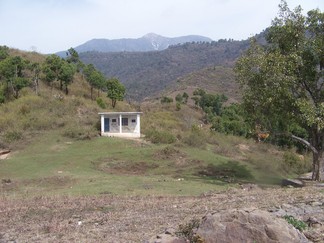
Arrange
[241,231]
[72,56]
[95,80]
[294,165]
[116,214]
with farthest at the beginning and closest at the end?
[72,56] → [95,80] → [294,165] → [116,214] → [241,231]

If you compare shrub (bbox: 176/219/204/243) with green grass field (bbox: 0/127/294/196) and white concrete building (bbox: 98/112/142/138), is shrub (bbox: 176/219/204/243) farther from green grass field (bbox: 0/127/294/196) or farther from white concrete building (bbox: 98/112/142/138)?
white concrete building (bbox: 98/112/142/138)

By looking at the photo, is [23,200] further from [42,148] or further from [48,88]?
[48,88]

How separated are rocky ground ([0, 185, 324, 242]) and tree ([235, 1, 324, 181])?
8669mm

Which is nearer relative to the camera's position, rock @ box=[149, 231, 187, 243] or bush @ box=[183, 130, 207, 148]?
rock @ box=[149, 231, 187, 243]

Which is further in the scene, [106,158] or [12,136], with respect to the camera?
[12,136]

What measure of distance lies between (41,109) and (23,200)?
2724 cm

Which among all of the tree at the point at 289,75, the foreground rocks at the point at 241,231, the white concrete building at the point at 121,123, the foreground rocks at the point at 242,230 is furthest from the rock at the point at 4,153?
the foreground rocks at the point at 242,230

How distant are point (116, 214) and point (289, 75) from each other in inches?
489

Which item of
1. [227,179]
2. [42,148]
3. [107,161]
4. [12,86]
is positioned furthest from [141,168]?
[12,86]

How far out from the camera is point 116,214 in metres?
11.2

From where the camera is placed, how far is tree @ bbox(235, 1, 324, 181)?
19812 mm

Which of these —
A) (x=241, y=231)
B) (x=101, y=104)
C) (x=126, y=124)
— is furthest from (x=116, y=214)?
(x=101, y=104)

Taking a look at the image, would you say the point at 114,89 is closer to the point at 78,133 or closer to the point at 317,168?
the point at 78,133

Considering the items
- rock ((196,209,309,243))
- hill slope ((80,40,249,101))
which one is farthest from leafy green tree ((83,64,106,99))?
hill slope ((80,40,249,101))
